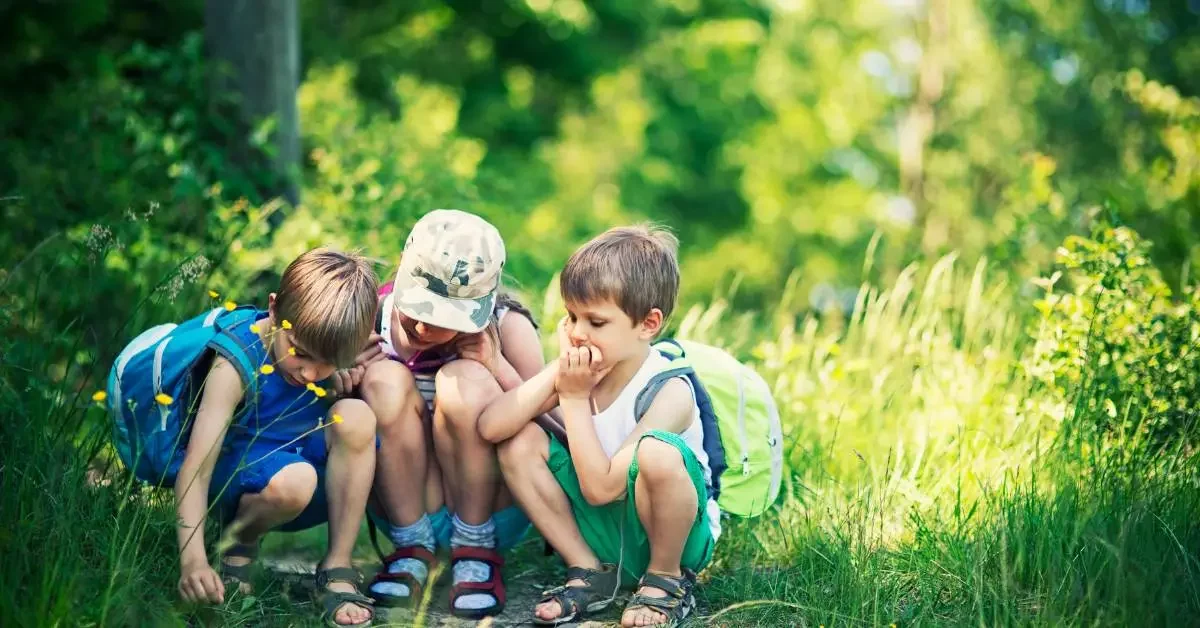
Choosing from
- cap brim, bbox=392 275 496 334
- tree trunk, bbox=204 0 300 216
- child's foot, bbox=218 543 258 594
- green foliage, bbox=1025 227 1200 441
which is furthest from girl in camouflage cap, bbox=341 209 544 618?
tree trunk, bbox=204 0 300 216

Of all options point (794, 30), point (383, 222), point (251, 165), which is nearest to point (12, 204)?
point (251, 165)

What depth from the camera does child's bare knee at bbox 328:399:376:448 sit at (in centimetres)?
291

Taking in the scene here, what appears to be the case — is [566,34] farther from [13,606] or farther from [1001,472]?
[13,606]

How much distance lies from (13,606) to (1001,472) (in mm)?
2716

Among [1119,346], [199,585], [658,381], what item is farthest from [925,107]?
[199,585]

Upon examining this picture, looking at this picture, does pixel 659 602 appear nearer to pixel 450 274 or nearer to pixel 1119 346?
pixel 450 274

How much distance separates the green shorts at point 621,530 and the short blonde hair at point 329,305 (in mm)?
648

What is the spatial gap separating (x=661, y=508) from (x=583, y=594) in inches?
13.8

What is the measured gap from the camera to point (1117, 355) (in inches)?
140

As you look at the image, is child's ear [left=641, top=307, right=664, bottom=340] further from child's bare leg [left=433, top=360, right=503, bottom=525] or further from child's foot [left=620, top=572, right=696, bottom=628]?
child's foot [left=620, top=572, right=696, bottom=628]

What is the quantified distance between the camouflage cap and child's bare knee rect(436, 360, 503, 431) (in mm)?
122

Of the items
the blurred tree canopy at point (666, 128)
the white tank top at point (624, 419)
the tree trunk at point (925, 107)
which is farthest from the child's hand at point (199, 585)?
the tree trunk at point (925, 107)

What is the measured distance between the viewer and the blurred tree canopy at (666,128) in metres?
5.05

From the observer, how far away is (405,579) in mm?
3025
